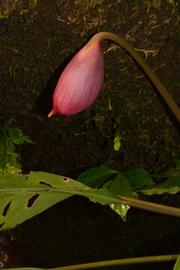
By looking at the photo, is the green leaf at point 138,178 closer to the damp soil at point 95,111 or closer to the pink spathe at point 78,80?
the damp soil at point 95,111

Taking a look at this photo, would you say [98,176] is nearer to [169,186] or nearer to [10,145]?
[169,186]

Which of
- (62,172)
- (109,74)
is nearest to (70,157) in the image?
(62,172)

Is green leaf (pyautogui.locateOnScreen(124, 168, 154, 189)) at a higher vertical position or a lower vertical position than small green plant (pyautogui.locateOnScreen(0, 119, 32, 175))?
lower

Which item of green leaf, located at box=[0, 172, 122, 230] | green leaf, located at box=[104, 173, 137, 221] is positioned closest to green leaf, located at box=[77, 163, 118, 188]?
green leaf, located at box=[104, 173, 137, 221]

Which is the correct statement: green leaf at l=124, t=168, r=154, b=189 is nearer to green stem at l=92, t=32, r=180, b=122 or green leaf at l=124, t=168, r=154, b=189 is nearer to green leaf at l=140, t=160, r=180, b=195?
green leaf at l=140, t=160, r=180, b=195

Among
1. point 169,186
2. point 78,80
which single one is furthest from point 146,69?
point 169,186

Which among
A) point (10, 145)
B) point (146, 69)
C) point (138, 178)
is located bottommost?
point (138, 178)
